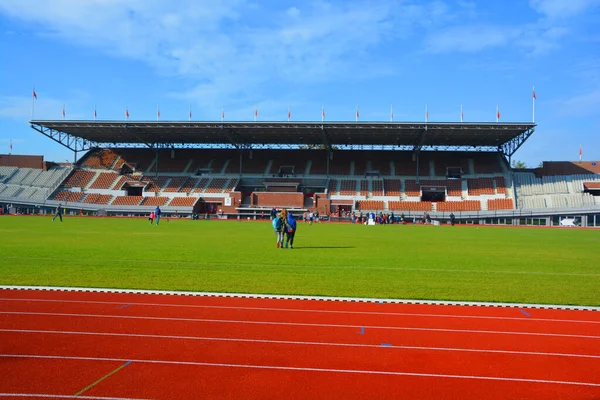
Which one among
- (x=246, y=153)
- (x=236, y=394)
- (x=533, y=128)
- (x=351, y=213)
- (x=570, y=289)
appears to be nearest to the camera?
(x=236, y=394)

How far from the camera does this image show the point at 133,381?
461 cm

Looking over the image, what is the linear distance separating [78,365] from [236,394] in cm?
192

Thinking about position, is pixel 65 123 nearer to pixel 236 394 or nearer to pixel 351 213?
pixel 351 213

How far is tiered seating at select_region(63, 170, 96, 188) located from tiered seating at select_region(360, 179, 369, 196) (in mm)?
38867

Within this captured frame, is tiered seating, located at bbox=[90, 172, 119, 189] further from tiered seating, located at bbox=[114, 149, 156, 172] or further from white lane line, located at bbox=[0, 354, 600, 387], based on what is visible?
white lane line, located at bbox=[0, 354, 600, 387]

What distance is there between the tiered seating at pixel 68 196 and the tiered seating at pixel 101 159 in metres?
7.05

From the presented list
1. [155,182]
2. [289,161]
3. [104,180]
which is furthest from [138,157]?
[289,161]

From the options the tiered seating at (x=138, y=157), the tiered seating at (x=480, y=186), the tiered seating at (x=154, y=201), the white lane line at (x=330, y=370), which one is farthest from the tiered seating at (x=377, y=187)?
the white lane line at (x=330, y=370)

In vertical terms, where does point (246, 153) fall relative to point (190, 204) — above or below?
above

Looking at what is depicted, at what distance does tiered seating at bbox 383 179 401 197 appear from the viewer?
61.2 meters

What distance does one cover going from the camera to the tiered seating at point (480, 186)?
58191 millimetres

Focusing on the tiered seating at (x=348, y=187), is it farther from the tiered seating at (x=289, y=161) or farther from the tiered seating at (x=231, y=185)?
the tiered seating at (x=231, y=185)

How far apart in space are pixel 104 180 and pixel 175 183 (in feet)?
35.0

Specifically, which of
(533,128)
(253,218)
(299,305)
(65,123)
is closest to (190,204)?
(253,218)
